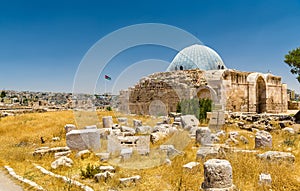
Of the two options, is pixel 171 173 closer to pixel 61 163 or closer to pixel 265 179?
pixel 265 179

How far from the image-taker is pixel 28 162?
6.41 meters

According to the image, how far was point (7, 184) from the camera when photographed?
4.82m

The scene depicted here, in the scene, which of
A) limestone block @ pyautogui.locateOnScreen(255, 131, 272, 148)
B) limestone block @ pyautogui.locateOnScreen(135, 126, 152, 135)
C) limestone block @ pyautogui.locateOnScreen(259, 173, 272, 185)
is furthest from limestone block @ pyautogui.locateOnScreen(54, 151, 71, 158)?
limestone block @ pyautogui.locateOnScreen(255, 131, 272, 148)

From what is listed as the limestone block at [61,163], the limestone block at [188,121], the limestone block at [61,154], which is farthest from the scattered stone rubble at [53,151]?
the limestone block at [188,121]

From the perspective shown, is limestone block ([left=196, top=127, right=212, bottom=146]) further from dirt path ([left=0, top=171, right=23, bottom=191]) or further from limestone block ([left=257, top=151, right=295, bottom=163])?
dirt path ([left=0, top=171, right=23, bottom=191])

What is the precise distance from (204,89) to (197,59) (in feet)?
21.7

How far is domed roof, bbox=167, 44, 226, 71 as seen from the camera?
78.4 feet

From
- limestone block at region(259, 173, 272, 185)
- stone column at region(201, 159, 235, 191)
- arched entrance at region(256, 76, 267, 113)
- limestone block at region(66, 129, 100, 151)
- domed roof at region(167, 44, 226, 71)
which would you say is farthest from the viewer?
domed roof at region(167, 44, 226, 71)

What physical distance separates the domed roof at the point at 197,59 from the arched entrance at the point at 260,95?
12.2ft

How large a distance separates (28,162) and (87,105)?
2001 centimetres

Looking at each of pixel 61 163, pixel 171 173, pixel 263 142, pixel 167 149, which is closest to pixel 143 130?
pixel 167 149

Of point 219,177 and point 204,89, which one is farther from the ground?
point 204,89

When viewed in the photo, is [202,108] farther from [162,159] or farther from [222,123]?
[162,159]

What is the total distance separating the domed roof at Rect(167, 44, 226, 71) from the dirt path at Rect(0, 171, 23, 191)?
19850 millimetres
